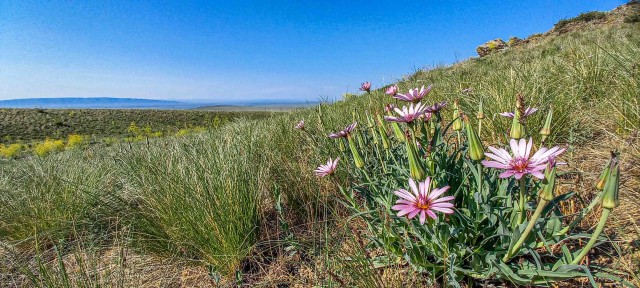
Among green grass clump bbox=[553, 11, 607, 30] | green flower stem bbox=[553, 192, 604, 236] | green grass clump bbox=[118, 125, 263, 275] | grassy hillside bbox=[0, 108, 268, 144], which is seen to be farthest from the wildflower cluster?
grassy hillside bbox=[0, 108, 268, 144]

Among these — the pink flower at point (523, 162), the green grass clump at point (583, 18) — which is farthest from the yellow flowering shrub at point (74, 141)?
the green grass clump at point (583, 18)

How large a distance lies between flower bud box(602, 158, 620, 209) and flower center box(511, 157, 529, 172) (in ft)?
0.54

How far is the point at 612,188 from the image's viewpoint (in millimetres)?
701

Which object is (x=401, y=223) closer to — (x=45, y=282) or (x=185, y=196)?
(x=185, y=196)

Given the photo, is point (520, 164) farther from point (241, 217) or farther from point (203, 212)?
point (203, 212)

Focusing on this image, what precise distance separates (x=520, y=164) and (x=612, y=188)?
0.19 metres

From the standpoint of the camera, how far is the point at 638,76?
7.07ft

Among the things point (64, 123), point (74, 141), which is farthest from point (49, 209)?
point (64, 123)

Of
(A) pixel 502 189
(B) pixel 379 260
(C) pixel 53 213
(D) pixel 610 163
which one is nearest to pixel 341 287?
(B) pixel 379 260

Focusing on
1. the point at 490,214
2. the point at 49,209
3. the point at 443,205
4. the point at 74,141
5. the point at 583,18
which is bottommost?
the point at 74,141

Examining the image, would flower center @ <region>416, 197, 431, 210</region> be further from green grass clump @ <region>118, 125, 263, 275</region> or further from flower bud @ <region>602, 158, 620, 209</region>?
green grass clump @ <region>118, 125, 263, 275</region>

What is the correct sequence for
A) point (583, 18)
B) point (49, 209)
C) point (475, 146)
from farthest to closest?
1. point (583, 18)
2. point (49, 209)
3. point (475, 146)

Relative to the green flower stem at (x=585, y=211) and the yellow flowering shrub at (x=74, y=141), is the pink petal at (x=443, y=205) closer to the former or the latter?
the green flower stem at (x=585, y=211)

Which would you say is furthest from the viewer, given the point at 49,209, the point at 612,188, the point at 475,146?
the point at 49,209
